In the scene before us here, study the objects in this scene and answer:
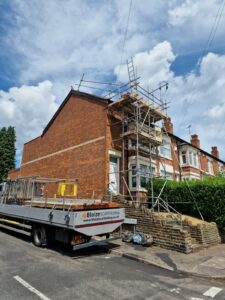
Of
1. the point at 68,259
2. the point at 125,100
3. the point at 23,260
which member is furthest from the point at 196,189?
the point at 23,260

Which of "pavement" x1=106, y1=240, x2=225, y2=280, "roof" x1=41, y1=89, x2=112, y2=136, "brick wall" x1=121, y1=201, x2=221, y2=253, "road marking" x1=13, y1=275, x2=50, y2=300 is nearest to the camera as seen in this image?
"road marking" x1=13, y1=275, x2=50, y2=300

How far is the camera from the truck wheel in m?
8.92

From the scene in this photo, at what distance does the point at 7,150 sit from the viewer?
43031 millimetres

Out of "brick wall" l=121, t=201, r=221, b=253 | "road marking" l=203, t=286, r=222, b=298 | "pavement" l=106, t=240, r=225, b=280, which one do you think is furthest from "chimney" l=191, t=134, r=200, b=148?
"road marking" l=203, t=286, r=222, b=298

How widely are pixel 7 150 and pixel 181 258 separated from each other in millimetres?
41868

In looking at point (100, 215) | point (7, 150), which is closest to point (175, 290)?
point (100, 215)

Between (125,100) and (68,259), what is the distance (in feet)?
36.0

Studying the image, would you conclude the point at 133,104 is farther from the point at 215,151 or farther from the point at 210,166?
the point at 215,151

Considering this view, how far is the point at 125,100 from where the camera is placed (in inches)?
611

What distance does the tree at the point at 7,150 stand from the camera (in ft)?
136

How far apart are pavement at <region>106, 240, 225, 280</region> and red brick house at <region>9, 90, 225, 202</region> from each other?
17.0ft

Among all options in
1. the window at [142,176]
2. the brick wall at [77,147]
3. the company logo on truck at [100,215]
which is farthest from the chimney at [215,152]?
the company logo on truck at [100,215]

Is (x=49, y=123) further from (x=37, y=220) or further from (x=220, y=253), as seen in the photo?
(x=220, y=253)

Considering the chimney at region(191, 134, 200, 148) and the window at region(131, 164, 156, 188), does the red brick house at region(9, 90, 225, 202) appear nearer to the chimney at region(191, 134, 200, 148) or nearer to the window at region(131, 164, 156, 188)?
the window at region(131, 164, 156, 188)
